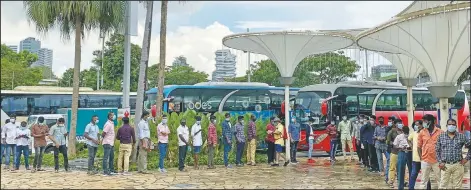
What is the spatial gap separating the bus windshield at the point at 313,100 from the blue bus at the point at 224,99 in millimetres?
1782

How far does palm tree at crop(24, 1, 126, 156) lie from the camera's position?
14.9m

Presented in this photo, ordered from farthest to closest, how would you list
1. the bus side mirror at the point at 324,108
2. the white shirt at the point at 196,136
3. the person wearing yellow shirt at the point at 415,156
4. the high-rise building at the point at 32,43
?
the high-rise building at the point at 32,43
the bus side mirror at the point at 324,108
the white shirt at the point at 196,136
the person wearing yellow shirt at the point at 415,156

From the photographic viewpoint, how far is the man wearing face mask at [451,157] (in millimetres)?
8320

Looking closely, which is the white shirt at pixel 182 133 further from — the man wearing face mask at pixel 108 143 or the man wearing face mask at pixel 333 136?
the man wearing face mask at pixel 333 136

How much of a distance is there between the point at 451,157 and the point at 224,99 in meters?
13.8

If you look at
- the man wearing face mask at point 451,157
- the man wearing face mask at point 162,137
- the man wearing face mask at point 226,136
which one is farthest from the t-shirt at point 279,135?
the man wearing face mask at point 451,157

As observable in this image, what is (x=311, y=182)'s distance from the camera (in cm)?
1120

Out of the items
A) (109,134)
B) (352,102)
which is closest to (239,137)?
(109,134)

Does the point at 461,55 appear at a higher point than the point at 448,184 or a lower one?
higher

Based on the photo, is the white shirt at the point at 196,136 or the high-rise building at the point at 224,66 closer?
the white shirt at the point at 196,136

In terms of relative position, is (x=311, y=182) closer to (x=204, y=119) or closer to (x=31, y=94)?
(x=204, y=119)

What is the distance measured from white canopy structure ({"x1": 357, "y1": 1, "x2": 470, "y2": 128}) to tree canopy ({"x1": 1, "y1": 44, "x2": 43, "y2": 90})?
23364mm

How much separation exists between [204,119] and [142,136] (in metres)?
2.63

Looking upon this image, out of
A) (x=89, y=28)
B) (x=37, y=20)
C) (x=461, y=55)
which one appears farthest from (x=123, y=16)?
(x=461, y=55)
